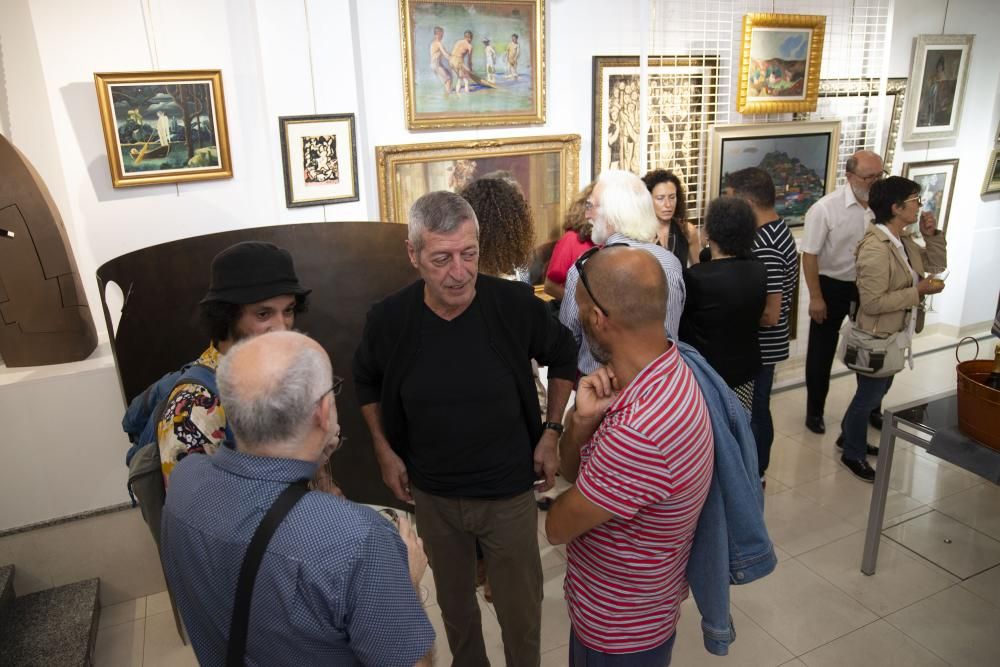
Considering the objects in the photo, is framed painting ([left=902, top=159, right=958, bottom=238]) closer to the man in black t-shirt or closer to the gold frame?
the gold frame

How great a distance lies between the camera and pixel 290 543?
124cm

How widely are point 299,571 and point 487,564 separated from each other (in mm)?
1286

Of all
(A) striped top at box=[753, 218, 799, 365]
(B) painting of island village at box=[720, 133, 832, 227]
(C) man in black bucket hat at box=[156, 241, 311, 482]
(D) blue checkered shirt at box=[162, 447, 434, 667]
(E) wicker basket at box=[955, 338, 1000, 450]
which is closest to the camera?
(D) blue checkered shirt at box=[162, 447, 434, 667]

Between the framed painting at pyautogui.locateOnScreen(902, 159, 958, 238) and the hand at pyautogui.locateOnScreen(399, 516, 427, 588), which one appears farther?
the framed painting at pyautogui.locateOnScreen(902, 159, 958, 238)

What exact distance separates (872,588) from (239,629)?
3080 mm

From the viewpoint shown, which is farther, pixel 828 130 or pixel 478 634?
pixel 828 130

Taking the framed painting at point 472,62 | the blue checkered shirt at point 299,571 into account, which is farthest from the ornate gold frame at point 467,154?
the blue checkered shirt at point 299,571

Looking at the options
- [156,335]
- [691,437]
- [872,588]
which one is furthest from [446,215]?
[872,588]

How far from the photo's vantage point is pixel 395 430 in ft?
7.54

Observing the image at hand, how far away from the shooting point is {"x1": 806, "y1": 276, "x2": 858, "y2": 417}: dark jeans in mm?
4508

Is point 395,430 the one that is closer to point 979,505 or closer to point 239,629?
point 239,629

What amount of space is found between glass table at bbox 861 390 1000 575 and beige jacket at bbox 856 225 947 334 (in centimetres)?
58

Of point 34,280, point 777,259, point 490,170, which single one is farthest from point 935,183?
point 34,280

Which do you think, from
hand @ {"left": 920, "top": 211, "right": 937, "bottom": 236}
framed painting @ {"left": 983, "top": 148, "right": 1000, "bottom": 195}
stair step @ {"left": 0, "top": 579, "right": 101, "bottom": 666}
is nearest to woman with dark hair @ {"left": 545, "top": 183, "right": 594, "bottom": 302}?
hand @ {"left": 920, "top": 211, "right": 937, "bottom": 236}
